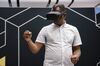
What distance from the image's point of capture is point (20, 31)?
93.0 inches

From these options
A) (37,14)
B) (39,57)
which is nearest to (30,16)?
(37,14)

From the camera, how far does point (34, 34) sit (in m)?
2.38

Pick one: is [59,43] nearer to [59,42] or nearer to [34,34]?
[59,42]

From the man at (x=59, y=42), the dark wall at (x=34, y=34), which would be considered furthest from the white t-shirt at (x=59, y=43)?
the dark wall at (x=34, y=34)

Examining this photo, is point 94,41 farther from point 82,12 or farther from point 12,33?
point 12,33

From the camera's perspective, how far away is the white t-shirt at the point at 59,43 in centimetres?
170

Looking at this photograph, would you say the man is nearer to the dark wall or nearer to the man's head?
the man's head

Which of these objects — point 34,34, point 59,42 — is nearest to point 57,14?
point 59,42

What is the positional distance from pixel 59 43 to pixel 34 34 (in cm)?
72

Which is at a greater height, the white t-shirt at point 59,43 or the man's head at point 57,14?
the man's head at point 57,14

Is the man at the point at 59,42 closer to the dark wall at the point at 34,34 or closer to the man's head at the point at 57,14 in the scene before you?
the man's head at the point at 57,14

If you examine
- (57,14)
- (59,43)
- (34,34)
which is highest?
(57,14)

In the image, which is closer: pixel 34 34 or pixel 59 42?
pixel 59 42

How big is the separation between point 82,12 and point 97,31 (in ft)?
0.91
